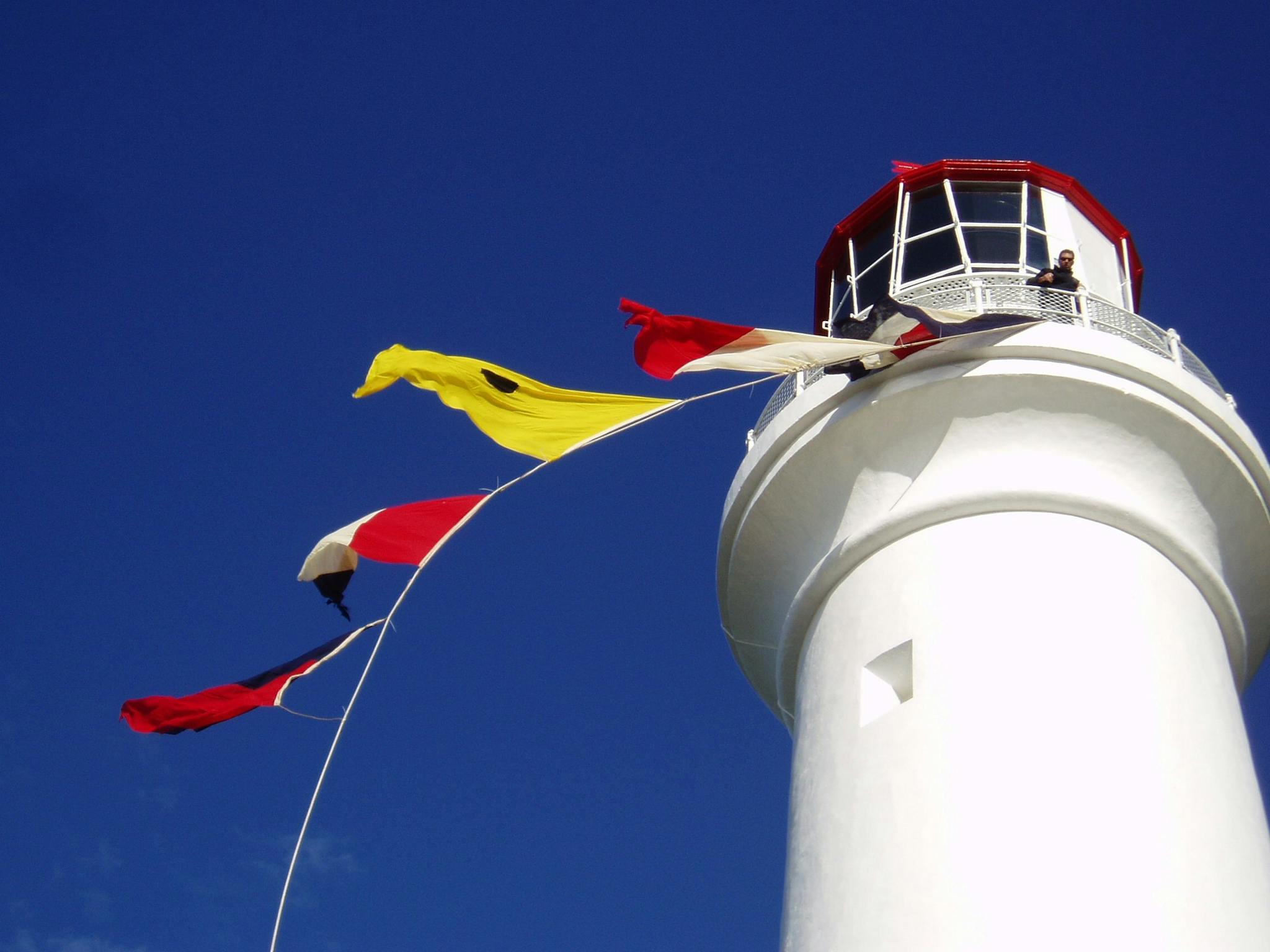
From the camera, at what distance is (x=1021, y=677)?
10.3 m

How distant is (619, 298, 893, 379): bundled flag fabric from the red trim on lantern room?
7.13ft

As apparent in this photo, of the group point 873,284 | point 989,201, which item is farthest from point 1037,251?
point 873,284

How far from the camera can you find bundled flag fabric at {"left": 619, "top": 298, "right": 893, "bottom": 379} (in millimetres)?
12820

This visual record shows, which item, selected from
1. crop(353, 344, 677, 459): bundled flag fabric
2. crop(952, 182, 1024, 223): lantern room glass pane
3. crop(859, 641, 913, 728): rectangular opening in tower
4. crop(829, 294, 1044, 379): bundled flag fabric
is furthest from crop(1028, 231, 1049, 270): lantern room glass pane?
crop(859, 641, 913, 728): rectangular opening in tower

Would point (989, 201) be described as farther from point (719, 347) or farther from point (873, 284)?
point (719, 347)

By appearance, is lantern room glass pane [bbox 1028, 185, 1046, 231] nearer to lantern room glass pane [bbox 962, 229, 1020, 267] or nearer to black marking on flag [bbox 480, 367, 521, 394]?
lantern room glass pane [bbox 962, 229, 1020, 267]

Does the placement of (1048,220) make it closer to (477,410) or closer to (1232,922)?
(477,410)

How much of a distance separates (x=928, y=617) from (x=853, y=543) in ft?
3.70

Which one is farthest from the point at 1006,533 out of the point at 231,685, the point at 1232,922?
the point at 231,685

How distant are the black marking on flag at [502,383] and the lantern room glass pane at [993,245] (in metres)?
4.76

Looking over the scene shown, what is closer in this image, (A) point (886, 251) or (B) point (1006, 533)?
(B) point (1006, 533)

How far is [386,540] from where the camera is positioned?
1240 centimetres

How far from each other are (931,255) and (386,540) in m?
6.42

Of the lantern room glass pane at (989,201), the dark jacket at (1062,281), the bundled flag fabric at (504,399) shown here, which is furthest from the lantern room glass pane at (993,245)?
the bundled flag fabric at (504,399)
